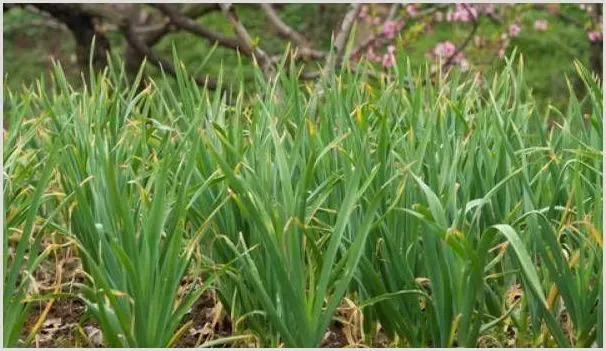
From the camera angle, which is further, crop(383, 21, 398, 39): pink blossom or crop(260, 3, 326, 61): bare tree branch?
crop(383, 21, 398, 39): pink blossom

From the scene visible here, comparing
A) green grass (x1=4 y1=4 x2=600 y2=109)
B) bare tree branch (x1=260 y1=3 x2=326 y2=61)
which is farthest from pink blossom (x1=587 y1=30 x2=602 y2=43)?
bare tree branch (x1=260 y1=3 x2=326 y2=61)

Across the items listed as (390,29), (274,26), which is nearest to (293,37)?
(274,26)

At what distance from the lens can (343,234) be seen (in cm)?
199

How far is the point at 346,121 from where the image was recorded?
234 cm

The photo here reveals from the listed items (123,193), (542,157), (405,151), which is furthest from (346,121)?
(123,193)

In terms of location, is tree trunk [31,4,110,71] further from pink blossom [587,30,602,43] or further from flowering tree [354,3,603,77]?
pink blossom [587,30,602,43]

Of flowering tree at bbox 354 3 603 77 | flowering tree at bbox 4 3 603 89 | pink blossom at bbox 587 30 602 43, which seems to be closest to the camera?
flowering tree at bbox 4 3 603 89

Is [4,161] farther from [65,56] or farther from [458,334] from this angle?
[65,56]

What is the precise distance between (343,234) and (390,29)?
3861 mm

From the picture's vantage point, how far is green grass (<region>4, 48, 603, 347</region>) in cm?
175

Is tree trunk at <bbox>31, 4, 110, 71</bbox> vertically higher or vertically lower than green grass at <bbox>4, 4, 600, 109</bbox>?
higher

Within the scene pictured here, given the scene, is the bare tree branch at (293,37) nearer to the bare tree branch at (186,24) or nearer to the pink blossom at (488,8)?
the bare tree branch at (186,24)

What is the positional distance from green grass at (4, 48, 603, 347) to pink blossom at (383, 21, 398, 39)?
11.0 feet

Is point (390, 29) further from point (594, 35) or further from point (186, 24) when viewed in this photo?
point (594, 35)
